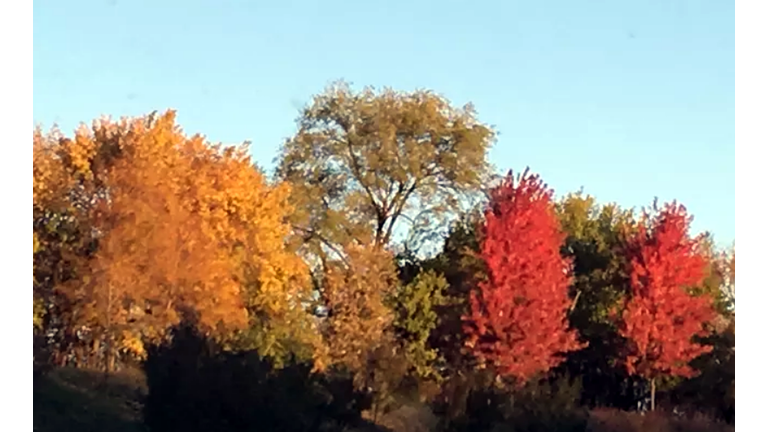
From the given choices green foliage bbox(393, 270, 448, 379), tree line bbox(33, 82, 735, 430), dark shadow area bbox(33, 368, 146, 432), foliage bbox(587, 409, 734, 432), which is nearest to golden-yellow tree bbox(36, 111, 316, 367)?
tree line bbox(33, 82, 735, 430)

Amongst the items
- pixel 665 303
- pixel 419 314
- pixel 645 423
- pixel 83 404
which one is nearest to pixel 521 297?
pixel 419 314

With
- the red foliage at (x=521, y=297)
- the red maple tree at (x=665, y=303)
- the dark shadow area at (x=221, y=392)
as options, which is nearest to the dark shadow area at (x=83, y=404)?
the dark shadow area at (x=221, y=392)

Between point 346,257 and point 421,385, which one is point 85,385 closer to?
point 421,385

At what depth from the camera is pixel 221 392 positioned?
14.3 meters

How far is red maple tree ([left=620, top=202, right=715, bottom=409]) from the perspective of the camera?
30.0 m

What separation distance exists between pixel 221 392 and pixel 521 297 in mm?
15879

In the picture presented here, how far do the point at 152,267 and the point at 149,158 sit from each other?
3029 millimetres

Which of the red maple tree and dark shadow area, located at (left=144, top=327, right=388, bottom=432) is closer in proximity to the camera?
dark shadow area, located at (left=144, top=327, right=388, bottom=432)

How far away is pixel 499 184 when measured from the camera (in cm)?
3269

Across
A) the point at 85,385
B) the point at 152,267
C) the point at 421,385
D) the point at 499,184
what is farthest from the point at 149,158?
the point at 499,184

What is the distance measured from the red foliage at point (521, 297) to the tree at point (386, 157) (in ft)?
18.2

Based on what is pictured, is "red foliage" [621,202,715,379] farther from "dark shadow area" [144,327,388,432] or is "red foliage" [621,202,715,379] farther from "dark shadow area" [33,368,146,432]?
"dark shadow area" [144,327,388,432]

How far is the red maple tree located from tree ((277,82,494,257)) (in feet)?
23.0

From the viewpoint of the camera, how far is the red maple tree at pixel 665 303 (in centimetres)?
2998
